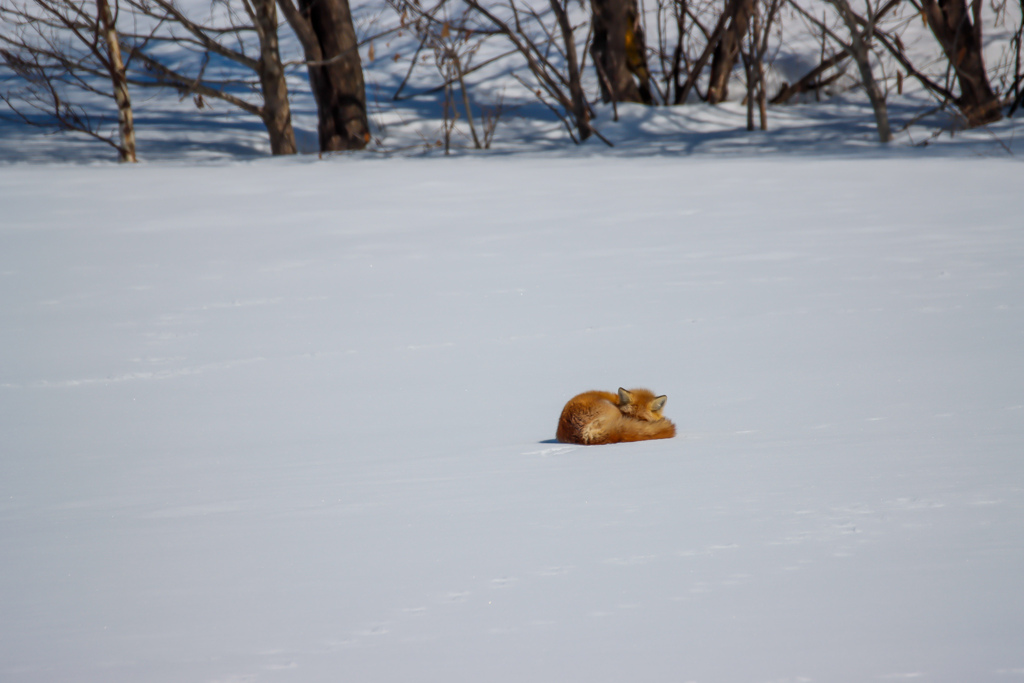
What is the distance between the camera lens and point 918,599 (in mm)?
2152

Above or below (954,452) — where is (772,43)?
above

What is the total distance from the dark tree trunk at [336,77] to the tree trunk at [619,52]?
467 centimetres

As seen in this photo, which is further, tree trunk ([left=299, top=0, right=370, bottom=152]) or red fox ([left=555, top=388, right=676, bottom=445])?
tree trunk ([left=299, top=0, right=370, bottom=152])

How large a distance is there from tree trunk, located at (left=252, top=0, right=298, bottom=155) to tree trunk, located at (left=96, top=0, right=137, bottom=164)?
2306 millimetres

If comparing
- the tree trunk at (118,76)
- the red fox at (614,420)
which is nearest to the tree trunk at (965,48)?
the tree trunk at (118,76)

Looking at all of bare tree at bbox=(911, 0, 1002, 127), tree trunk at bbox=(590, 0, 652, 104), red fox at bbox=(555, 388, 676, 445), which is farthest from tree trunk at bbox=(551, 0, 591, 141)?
red fox at bbox=(555, 388, 676, 445)

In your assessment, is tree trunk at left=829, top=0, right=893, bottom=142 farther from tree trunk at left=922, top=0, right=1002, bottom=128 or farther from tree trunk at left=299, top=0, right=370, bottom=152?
tree trunk at left=299, top=0, right=370, bottom=152

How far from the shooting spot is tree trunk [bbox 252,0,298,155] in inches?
619

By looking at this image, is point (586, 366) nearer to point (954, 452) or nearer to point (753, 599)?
point (954, 452)

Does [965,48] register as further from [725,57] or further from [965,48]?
[725,57]

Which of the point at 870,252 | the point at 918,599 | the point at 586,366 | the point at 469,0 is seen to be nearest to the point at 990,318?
the point at 870,252

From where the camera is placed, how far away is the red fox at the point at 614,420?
403cm

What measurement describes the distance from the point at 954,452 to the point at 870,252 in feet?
16.3

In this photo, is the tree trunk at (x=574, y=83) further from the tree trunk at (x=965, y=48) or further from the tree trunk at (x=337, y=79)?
the tree trunk at (x=965, y=48)
